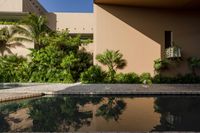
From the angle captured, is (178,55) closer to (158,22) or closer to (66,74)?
(158,22)

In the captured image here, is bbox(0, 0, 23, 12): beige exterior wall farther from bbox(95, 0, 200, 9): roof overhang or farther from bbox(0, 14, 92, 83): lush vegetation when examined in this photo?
bbox(95, 0, 200, 9): roof overhang

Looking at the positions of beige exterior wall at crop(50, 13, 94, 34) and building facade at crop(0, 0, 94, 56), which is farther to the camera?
beige exterior wall at crop(50, 13, 94, 34)

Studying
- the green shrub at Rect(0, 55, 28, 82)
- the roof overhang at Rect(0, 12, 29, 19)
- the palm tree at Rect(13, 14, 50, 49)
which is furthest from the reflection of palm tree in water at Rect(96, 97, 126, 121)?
the roof overhang at Rect(0, 12, 29, 19)

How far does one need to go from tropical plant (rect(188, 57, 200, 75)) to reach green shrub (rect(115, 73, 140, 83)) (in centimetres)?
349

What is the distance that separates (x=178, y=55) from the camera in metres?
16.2

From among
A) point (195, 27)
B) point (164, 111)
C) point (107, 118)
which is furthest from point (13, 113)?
point (195, 27)

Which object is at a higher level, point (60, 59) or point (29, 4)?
point (29, 4)

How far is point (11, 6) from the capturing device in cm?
2442

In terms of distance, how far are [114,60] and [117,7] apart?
337 centimetres

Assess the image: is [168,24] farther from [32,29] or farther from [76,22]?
[76,22]

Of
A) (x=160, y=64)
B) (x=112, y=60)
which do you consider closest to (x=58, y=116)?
(x=112, y=60)

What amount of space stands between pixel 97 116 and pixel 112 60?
10.2 metres

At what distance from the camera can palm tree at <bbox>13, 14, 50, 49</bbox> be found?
19.3 meters

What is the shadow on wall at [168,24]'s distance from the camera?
1697 cm
